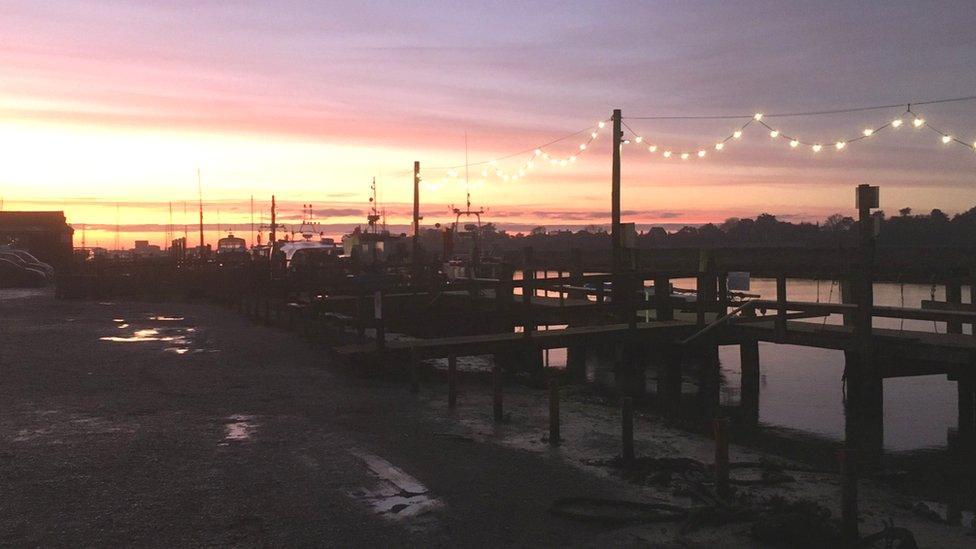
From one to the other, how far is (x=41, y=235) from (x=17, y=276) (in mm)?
20751

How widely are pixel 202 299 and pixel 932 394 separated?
107 feet

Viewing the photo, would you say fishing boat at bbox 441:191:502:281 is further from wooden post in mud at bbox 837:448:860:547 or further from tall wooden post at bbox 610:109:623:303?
wooden post in mud at bbox 837:448:860:547

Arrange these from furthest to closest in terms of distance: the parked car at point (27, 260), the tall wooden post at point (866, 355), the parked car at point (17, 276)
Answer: the parked car at point (27, 260)
the parked car at point (17, 276)
the tall wooden post at point (866, 355)

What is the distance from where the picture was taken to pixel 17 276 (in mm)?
55938

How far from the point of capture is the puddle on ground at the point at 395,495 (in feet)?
24.7

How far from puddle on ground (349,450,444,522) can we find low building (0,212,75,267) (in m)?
71.7

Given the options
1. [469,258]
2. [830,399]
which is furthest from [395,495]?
[469,258]

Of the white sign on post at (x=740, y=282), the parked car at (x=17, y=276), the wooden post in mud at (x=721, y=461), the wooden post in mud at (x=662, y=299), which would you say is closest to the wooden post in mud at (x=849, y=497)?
the wooden post in mud at (x=721, y=461)

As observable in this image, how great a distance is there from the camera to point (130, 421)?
11.5 m

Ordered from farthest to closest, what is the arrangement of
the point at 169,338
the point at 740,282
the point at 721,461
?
the point at 740,282 < the point at 169,338 < the point at 721,461

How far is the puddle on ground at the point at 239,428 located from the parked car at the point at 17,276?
169ft

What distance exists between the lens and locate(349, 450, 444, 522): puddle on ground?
753 cm

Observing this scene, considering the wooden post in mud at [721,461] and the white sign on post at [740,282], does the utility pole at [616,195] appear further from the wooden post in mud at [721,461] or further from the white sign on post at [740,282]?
the wooden post in mud at [721,461]

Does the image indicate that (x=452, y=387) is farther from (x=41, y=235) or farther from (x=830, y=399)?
(x=41, y=235)
